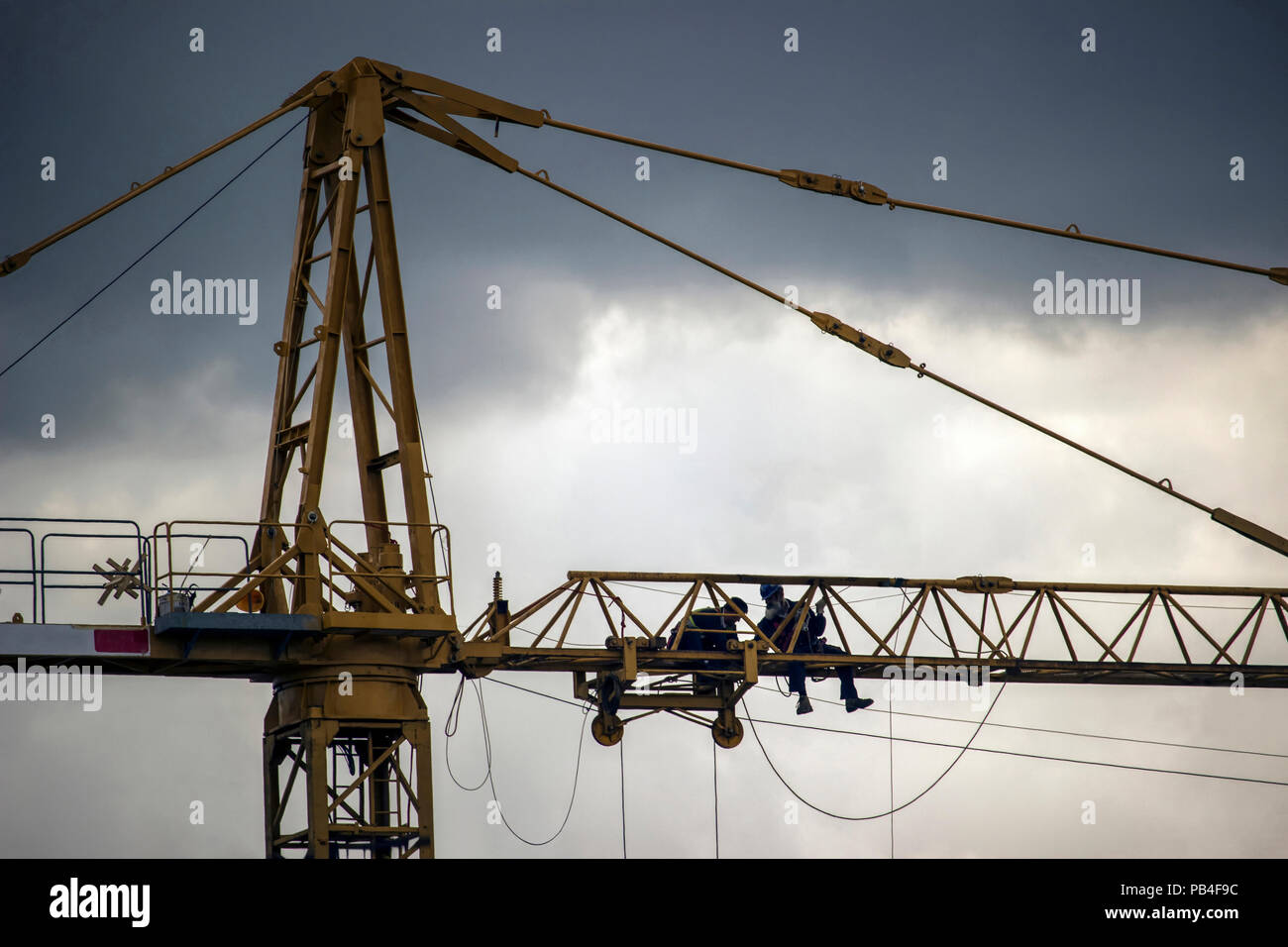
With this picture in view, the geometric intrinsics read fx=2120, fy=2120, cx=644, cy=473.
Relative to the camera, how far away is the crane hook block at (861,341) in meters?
44.6

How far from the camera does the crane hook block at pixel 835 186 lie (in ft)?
144

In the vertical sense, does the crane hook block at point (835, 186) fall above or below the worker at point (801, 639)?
above

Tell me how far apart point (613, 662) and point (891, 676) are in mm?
6164

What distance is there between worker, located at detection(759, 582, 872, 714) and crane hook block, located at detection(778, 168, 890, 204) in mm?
8291

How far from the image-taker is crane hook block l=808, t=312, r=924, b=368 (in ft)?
146

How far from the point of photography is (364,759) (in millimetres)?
38906

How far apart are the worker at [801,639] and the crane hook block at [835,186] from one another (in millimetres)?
8291

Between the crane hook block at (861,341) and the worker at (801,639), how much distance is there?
17.9 feet

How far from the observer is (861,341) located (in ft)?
147

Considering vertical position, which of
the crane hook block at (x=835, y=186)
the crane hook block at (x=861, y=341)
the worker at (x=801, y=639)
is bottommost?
the worker at (x=801, y=639)

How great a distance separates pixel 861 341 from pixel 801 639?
21.3ft
